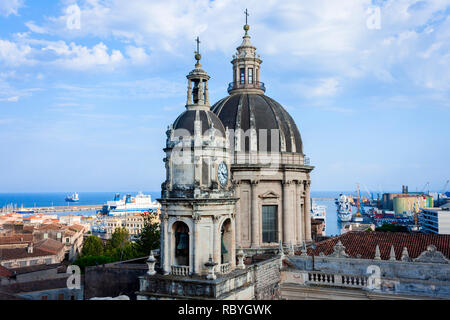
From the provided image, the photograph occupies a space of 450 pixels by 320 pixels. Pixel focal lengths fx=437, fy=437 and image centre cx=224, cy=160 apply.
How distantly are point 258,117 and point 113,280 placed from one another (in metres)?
18.2

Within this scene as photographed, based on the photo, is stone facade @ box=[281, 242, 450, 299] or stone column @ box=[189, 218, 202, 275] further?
stone facade @ box=[281, 242, 450, 299]

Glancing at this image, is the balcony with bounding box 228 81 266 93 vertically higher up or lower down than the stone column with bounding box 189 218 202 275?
higher up

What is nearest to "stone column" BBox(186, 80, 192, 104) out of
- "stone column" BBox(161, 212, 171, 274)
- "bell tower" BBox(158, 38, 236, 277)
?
"bell tower" BBox(158, 38, 236, 277)

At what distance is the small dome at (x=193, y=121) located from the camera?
24.3 m

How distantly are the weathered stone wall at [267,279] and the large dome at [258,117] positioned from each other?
11.8 m

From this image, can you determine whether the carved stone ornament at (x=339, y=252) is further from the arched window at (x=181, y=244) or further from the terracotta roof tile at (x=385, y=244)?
the arched window at (x=181, y=244)

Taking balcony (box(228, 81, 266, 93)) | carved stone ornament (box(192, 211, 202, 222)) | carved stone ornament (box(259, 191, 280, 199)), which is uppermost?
balcony (box(228, 81, 266, 93))

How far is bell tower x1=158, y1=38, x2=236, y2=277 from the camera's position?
2284 centimetres

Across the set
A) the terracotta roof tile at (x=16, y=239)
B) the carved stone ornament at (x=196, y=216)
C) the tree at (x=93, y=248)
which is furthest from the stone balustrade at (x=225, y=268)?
the terracotta roof tile at (x=16, y=239)

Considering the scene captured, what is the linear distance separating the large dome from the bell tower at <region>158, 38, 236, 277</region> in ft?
41.1

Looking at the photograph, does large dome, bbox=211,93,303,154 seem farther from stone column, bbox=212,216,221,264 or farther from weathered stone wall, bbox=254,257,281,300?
stone column, bbox=212,216,221,264

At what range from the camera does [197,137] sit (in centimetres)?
2367

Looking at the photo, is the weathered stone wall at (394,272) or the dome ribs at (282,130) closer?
the weathered stone wall at (394,272)

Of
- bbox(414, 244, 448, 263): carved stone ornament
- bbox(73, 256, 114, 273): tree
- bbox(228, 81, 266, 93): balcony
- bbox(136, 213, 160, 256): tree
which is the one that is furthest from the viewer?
bbox(136, 213, 160, 256): tree
